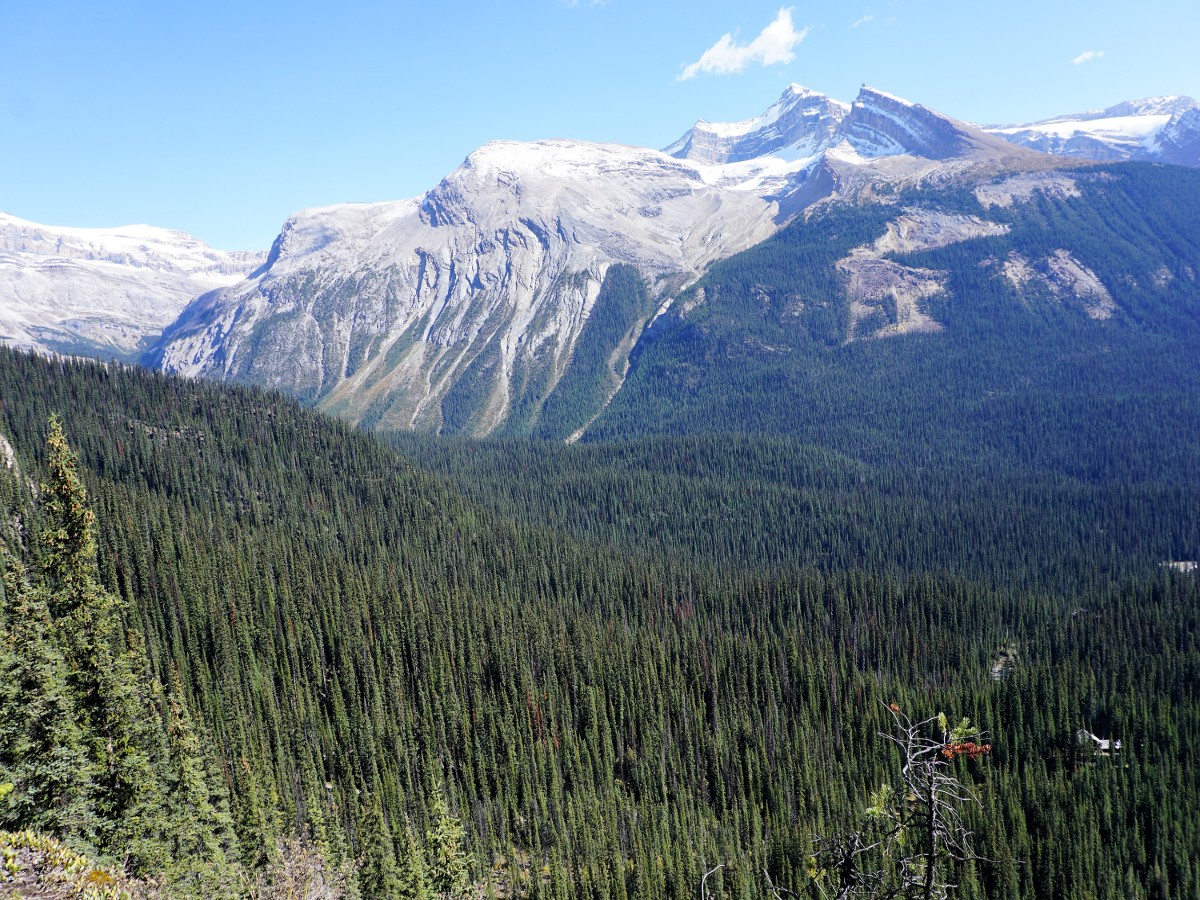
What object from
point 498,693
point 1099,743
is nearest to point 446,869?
point 498,693

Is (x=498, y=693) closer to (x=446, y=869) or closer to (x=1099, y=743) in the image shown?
(x=446, y=869)

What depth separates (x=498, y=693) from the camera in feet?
395

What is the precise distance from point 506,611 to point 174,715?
84480 millimetres

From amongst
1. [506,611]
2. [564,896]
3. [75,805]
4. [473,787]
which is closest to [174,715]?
[75,805]

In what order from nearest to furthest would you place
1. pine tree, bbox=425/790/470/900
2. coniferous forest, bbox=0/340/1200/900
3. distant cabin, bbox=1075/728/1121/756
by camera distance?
coniferous forest, bbox=0/340/1200/900 → pine tree, bbox=425/790/470/900 → distant cabin, bbox=1075/728/1121/756

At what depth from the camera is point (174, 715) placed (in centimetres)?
5291

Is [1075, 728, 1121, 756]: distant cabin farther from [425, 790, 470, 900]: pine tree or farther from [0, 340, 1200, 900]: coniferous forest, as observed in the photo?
[425, 790, 470, 900]: pine tree

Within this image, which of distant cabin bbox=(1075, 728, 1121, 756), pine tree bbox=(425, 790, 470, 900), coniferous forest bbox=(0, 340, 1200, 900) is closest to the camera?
coniferous forest bbox=(0, 340, 1200, 900)

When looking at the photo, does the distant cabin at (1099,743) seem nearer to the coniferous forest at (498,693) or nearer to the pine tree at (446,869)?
the coniferous forest at (498,693)

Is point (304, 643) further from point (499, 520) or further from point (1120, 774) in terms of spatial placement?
point (1120, 774)

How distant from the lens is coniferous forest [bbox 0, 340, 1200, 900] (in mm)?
43469

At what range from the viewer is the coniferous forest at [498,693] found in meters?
43.5

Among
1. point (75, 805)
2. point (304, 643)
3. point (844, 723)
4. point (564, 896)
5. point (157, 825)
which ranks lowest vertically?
point (844, 723)

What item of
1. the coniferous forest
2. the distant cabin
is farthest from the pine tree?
the distant cabin
